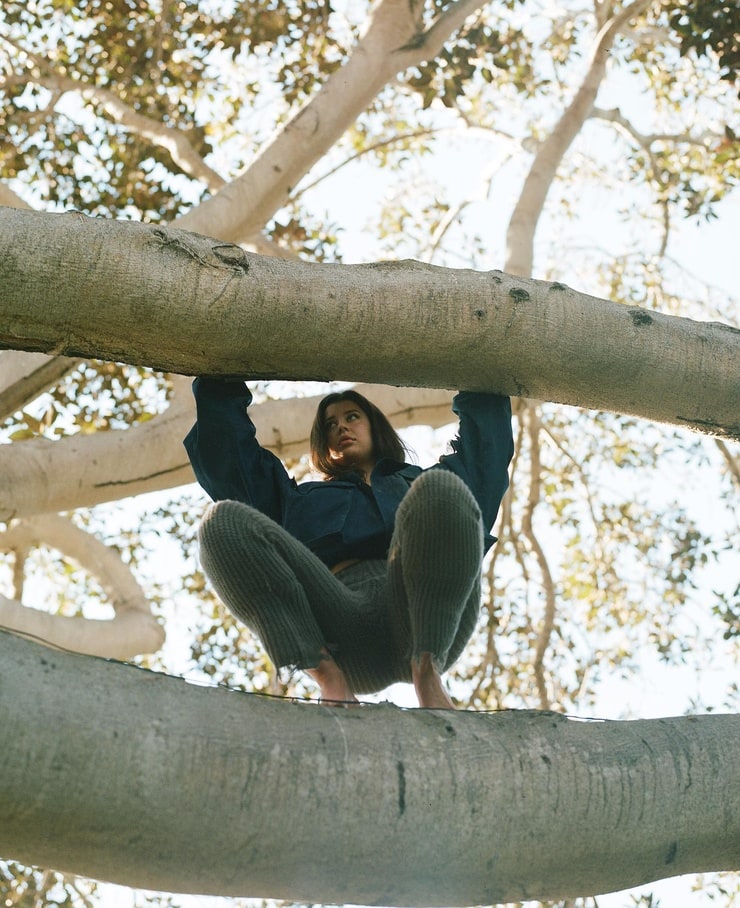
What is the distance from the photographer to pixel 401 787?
2146mm

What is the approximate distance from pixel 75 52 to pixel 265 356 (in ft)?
19.3

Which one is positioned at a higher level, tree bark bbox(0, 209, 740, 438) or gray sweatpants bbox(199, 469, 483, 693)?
tree bark bbox(0, 209, 740, 438)

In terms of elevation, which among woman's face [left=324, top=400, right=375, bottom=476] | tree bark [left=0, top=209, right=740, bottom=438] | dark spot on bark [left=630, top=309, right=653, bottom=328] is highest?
woman's face [left=324, top=400, right=375, bottom=476]

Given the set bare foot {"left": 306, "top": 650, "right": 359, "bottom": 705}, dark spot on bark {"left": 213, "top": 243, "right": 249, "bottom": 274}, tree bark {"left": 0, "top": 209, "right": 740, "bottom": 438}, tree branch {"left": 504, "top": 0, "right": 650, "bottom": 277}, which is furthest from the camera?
tree branch {"left": 504, "top": 0, "right": 650, "bottom": 277}

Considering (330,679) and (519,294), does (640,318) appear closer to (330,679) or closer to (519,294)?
(519,294)

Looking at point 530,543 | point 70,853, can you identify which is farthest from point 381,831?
point 530,543

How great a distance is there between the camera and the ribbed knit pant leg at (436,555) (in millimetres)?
2943

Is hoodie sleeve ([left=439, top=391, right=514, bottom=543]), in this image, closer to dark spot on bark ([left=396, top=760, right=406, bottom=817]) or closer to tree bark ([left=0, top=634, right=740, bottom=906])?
tree bark ([left=0, top=634, right=740, bottom=906])

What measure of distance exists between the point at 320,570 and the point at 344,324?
2.37ft

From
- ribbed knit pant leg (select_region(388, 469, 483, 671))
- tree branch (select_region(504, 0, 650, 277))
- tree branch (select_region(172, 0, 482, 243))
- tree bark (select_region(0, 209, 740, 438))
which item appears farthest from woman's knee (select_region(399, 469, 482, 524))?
tree branch (select_region(504, 0, 650, 277))

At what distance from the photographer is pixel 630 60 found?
9.35 meters

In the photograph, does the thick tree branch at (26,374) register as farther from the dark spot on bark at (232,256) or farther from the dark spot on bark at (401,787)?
the dark spot on bark at (401,787)

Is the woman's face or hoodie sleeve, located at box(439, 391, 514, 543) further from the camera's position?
the woman's face

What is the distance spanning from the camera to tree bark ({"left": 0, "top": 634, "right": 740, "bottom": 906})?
1.97 m
